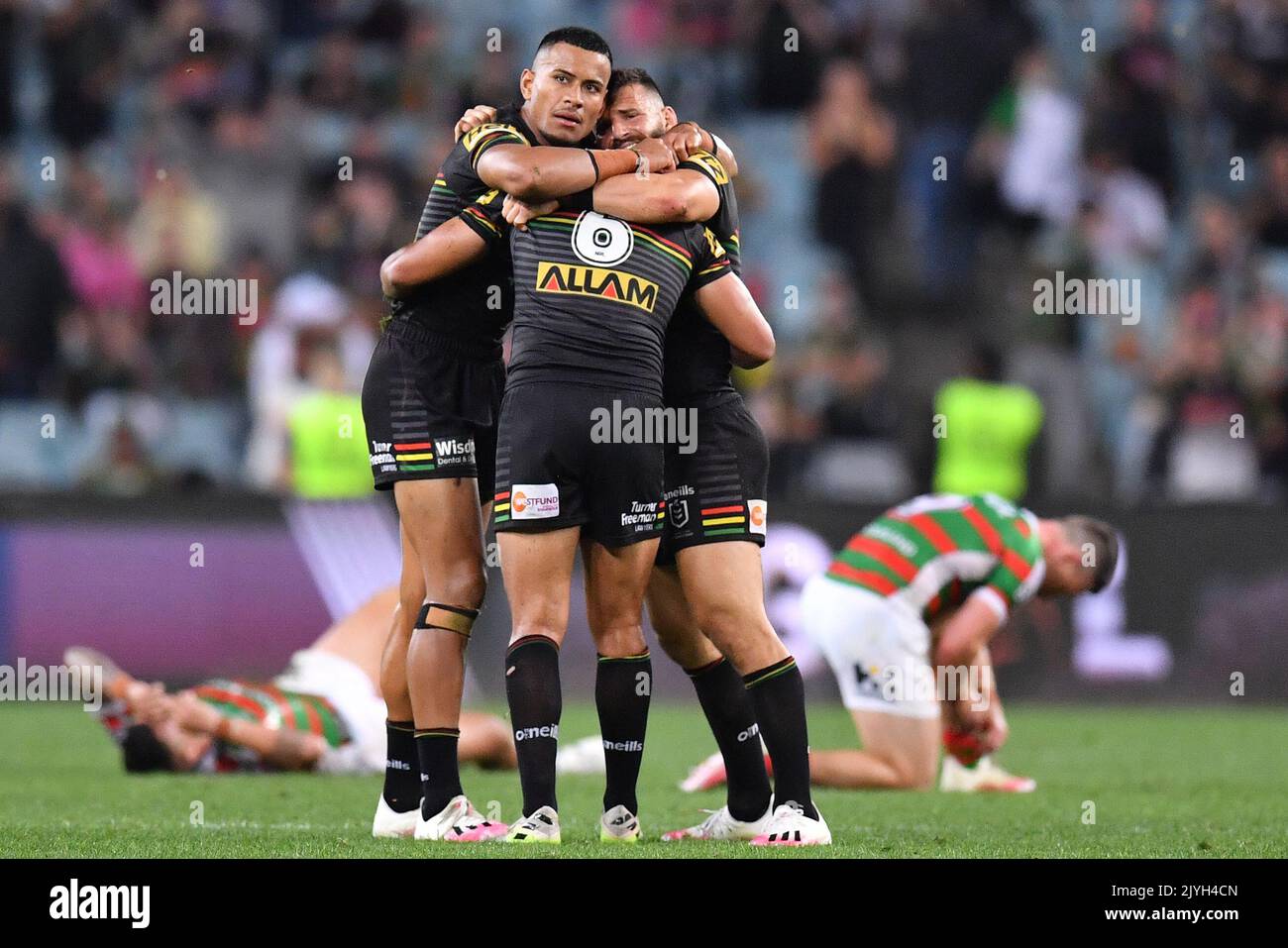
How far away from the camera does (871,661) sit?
8.48 meters

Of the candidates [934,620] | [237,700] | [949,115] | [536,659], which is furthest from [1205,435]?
[536,659]

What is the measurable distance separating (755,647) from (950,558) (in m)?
2.50

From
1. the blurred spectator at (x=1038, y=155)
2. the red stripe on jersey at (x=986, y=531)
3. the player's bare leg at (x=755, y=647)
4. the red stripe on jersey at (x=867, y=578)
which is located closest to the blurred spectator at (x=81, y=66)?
the blurred spectator at (x=1038, y=155)

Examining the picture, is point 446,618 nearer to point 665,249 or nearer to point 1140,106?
point 665,249

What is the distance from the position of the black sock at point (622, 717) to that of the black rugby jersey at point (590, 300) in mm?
883

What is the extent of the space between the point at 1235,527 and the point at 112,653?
7.25m

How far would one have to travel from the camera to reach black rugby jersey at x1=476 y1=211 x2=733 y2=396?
600 cm

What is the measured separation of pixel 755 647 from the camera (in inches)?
245

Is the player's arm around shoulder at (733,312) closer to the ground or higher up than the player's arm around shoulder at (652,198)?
closer to the ground

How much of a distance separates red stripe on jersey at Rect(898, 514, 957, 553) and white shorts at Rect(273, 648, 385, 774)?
2543 mm

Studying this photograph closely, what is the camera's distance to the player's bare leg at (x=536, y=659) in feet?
19.2

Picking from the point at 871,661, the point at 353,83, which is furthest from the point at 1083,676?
the point at 353,83

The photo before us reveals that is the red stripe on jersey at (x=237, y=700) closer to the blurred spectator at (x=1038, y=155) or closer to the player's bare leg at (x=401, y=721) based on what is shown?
the player's bare leg at (x=401, y=721)
